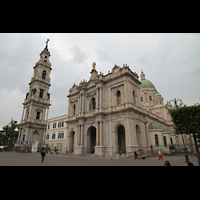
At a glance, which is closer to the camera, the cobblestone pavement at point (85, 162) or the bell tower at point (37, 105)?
the cobblestone pavement at point (85, 162)

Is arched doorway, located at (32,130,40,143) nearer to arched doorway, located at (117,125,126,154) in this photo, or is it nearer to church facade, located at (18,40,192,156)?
church facade, located at (18,40,192,156)

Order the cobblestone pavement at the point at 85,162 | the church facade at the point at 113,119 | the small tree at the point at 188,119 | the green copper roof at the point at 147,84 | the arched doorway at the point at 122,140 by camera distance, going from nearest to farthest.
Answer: the cobblestone pavement at the point at 85,162
the small tree at the point at 188,119
the church facade at the point at 113,119
the arched doorway at the point at 122,140
the green copper roof at the point at 147,84

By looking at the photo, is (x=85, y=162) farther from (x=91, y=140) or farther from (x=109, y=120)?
(x=91, y=140)

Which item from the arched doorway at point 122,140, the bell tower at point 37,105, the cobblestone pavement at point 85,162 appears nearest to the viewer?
the cobblestone pavement at point 85,162

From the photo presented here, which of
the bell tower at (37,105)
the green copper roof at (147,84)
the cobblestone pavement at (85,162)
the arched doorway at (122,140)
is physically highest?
the green copper roof at (147,84)

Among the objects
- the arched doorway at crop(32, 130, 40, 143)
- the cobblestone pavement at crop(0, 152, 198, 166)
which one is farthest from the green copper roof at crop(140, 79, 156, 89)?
the arched doorway at crop(32, 130, 40, 143)

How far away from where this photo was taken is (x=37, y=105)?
45.7m

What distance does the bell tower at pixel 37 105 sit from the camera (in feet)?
142

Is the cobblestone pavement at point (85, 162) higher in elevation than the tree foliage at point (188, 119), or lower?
lower

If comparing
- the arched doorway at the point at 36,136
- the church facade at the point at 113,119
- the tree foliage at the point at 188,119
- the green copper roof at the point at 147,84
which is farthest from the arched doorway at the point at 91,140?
the green copper roof at the point at 147,84

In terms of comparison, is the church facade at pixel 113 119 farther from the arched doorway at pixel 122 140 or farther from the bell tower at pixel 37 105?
the bell tower at pixel 37 105
